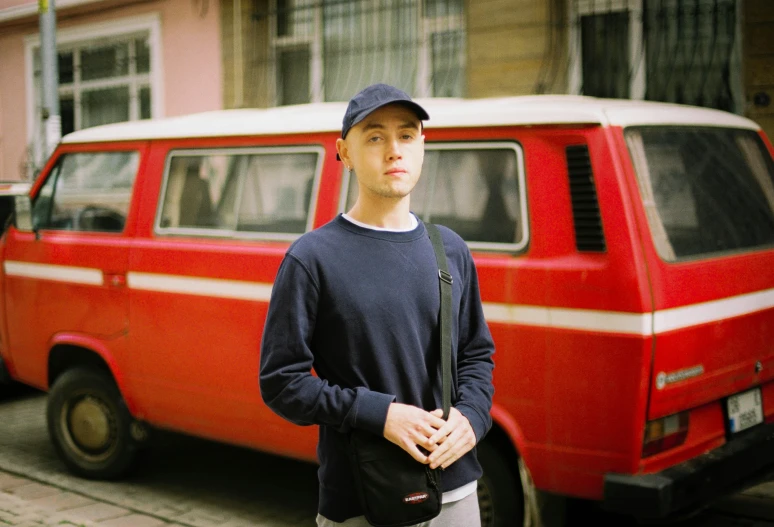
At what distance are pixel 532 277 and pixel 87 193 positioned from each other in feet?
10.2

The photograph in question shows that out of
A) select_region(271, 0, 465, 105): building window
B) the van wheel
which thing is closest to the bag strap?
the van wheel

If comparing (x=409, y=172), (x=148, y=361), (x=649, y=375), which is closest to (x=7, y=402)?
(x=148, y=361)

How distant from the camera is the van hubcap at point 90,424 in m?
5.63

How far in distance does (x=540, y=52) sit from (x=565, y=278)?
5573 millimetres

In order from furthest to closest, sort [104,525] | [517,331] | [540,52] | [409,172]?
[540,52] < [104,525] < [517,331] < [409,172]

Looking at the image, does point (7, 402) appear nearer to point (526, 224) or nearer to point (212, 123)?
point (212, 123)

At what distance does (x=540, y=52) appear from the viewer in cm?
889

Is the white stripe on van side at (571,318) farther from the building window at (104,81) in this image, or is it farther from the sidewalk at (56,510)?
the building window at (104,81)

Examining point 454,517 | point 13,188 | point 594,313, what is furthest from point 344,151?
point 13,188

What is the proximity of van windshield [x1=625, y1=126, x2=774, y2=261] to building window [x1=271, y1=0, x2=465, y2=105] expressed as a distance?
553 centimetres

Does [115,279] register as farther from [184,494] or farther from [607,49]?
[607,49]

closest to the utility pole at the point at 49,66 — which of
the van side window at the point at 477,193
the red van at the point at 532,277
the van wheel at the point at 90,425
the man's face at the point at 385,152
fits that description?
the red van at the point at 532,277

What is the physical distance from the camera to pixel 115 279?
5340 mm

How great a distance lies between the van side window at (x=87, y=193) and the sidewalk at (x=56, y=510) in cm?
156
